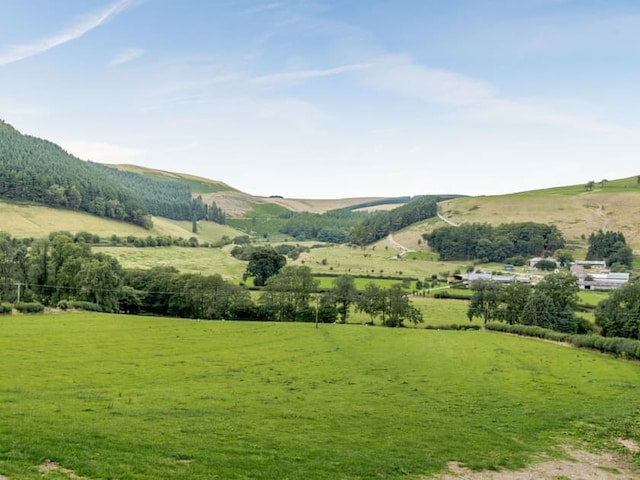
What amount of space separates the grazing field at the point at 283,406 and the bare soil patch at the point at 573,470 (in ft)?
2.29

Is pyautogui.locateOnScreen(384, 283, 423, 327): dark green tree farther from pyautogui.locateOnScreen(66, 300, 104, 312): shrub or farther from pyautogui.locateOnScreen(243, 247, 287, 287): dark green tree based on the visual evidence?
pyautogui.locateOnScreen(66, 300, 104, 312): shrub

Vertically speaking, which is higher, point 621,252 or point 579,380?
point 621,252

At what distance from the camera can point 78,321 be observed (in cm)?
6988

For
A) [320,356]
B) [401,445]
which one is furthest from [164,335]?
[401,445]

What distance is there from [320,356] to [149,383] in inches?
904

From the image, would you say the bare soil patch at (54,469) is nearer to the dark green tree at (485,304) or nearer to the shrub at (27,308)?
the shrub at (27,308)

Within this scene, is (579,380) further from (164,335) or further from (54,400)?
(164,335)

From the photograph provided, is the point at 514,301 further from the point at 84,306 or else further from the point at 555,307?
the point at 84,306

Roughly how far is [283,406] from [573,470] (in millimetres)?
15652

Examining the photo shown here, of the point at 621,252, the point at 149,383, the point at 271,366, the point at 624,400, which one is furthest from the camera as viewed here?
the point at 621,252

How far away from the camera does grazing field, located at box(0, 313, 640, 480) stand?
1916 centimetres

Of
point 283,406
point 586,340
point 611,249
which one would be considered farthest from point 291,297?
point 611,249

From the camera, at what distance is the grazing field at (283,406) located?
754 inches

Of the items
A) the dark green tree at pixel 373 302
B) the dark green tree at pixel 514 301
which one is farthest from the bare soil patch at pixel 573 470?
the dark green tree at pixel 514 301
